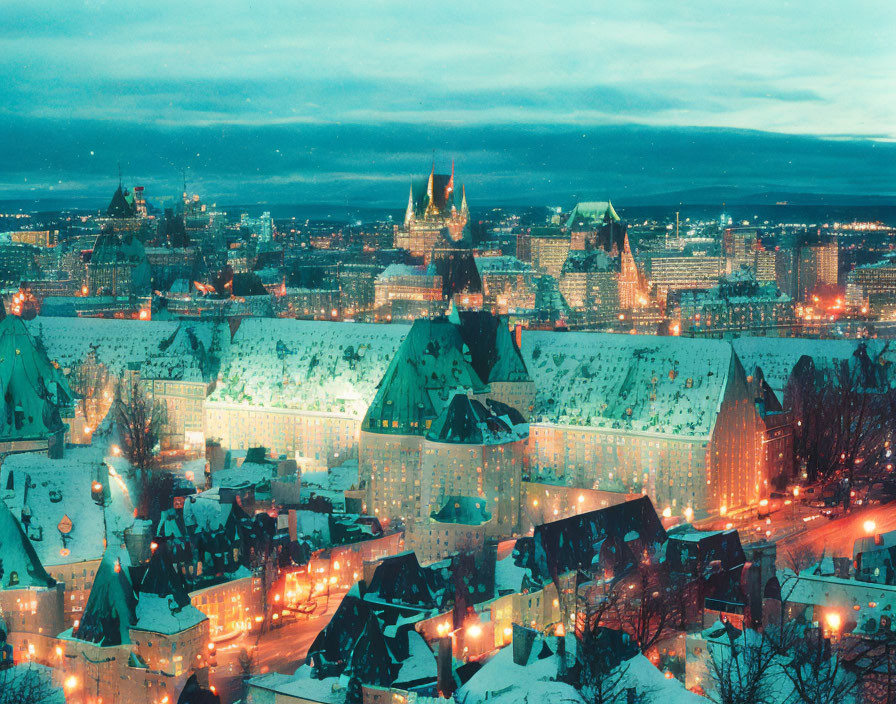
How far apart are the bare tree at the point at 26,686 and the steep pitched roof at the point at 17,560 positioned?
27.6 feet

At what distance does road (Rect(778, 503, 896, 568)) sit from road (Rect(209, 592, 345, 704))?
23.2 m

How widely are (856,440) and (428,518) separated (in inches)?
1361

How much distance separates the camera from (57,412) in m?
94.5

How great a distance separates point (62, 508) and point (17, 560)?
4035mm

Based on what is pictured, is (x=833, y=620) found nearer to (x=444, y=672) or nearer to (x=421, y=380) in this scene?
(x=444, y=672)

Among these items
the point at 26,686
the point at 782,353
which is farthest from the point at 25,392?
the point at 782,353

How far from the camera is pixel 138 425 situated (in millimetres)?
105188

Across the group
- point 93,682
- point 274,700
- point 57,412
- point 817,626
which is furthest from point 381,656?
point 57,412

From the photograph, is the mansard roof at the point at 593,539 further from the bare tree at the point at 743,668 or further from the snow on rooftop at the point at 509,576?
the bare tree at the point at 743,668

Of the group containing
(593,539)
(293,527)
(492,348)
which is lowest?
(593,539)

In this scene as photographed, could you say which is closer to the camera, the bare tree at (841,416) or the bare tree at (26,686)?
the bare tree at (26,686)

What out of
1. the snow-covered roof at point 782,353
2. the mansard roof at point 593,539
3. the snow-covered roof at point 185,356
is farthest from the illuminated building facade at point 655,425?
the snow-covered roof at point 185,356

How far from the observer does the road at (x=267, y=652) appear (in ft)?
208

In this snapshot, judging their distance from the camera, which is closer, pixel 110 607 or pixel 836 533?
pixel 110 607
